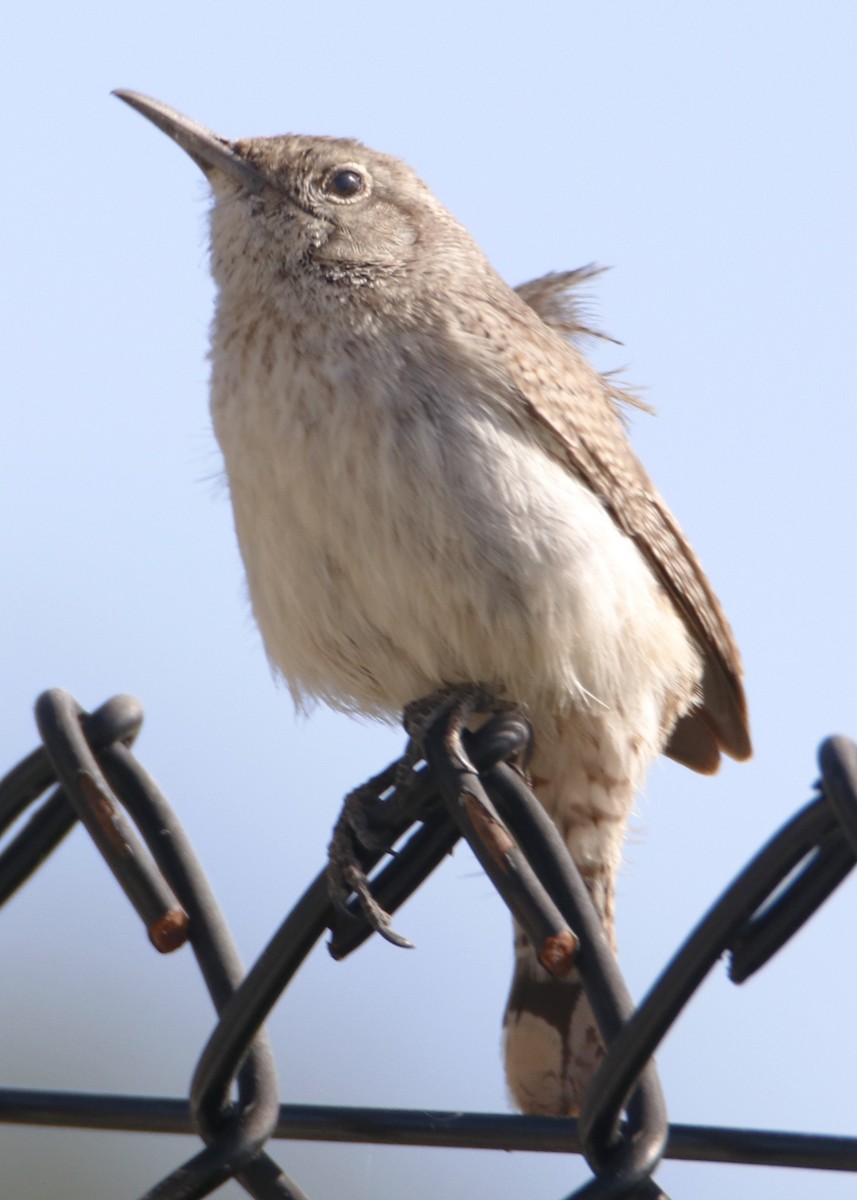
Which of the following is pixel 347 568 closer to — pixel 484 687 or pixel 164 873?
pixel 484 687

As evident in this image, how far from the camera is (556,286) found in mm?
6688

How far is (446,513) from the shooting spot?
437cm

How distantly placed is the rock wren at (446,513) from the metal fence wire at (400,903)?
1868 millimetres

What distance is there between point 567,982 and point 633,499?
1.50 m

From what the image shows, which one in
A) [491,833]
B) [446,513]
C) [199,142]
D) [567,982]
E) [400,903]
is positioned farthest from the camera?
[199,142]

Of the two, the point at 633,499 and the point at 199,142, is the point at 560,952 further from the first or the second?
the point at 199,142

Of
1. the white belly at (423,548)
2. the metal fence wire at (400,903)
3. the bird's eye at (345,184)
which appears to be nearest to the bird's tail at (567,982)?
the white belly at (423,548)

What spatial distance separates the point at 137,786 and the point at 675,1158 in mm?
874

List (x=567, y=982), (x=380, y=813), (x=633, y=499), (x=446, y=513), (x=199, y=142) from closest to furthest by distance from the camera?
(x=380, y=813) → (x=446, y=513) → (x=567, y=982) → (x=633, y=499) → (x=199, y=142)

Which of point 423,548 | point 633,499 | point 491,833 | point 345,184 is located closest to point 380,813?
point 491,833

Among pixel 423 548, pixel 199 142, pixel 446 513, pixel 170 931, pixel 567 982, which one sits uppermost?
pixel 199 142

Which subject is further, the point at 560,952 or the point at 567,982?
the point at 567,982

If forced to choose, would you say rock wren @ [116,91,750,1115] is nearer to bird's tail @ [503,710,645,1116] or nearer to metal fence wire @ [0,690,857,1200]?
bird's tail @ [503,710,645,1116]

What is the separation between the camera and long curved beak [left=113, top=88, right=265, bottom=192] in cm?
538
